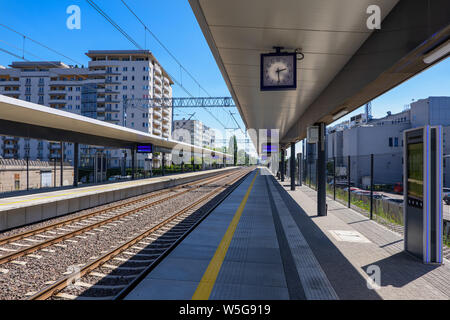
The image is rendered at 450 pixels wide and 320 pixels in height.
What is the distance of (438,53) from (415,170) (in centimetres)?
257

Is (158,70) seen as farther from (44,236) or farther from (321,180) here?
(44,236)

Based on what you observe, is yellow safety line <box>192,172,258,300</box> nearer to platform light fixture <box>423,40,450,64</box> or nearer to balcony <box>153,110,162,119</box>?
platform light fixture <box>423,40,450,64</box>

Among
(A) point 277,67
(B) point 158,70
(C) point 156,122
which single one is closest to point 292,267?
(A) point 277,67

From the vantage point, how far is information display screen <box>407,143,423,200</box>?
5180mm

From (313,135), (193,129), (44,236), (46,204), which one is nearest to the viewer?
(44,236)

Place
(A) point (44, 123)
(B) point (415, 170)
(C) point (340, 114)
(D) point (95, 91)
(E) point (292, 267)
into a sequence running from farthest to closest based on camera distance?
(D) point (95, 91) < (A) point (44, 123) < (C) point (340, 114) < (B) point (415, 170) < (E) point (292, 267)

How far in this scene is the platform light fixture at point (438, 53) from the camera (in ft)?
11.2

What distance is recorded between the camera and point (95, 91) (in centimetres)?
7056

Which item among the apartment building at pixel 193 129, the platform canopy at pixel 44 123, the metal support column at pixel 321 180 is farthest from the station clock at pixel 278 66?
the apartment building at pixel 193 129

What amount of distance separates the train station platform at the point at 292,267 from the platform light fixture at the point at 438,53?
3.21 meters

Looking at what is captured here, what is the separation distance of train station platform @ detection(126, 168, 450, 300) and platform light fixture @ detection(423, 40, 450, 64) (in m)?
3.21

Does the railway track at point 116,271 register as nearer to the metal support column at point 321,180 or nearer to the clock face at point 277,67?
the clock face at point 277,67

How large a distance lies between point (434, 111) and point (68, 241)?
155 feet

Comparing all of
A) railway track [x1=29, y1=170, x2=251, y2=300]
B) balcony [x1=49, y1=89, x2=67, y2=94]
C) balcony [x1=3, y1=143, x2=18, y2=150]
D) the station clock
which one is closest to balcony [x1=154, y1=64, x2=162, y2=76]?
balcony [x1=49, y1=89, x2=67, y2=94]
